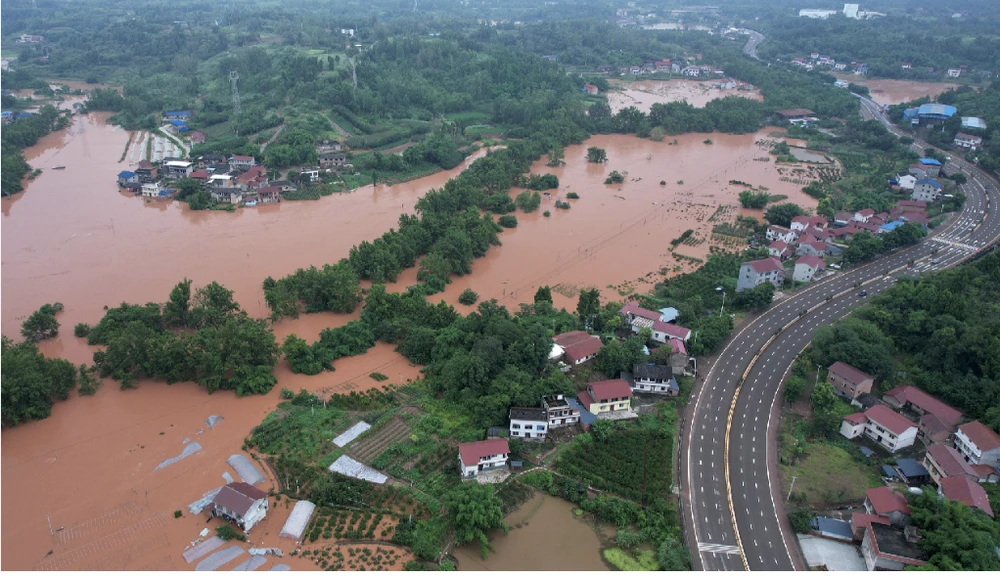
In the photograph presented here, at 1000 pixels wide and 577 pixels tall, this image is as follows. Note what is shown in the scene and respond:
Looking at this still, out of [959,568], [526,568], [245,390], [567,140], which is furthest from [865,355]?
[567,140]

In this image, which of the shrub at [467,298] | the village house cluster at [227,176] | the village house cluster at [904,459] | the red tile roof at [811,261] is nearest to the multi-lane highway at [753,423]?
the red tile roof at [811,261]

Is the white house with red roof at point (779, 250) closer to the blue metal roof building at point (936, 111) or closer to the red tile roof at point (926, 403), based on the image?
the red tile roof at point (926, 403)

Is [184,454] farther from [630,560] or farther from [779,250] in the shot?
[779,250]

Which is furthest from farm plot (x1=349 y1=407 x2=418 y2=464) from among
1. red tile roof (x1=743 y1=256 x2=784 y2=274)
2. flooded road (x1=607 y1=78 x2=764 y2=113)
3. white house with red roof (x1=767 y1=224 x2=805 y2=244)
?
flooded road (x1=607 y1=78 x2=764 y2=113)

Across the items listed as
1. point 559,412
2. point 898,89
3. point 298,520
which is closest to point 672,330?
point 559,412

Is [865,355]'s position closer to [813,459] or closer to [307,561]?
[813,459]
